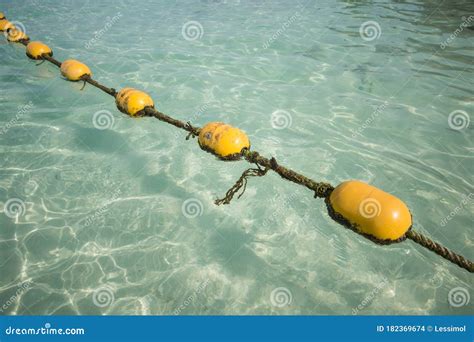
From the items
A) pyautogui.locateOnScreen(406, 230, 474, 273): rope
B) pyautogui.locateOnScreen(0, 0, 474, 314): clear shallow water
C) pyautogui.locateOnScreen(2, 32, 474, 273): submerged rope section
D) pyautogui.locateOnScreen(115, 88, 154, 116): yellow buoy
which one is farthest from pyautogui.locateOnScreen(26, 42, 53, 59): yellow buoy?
pyautogui.locateOnScreen(406, 230, 474, 273): rope

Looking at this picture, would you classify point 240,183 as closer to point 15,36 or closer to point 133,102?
point 133,102

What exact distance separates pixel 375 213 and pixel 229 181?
9.02 ft

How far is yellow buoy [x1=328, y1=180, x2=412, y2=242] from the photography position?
2791mm

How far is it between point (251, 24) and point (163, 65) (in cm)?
663

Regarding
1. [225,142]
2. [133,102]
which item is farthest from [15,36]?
[225,142]

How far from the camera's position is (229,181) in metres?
5.09

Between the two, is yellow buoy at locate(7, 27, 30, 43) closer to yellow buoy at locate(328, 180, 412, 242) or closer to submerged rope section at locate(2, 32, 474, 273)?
submerged rope section at locate(2, 32, 474, 273)

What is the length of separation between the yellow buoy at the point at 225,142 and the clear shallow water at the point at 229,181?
Answer: 1005 mm

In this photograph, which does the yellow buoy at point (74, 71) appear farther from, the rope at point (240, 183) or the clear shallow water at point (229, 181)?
the rope at point (240, 183)

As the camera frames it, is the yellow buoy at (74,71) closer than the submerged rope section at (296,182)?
No

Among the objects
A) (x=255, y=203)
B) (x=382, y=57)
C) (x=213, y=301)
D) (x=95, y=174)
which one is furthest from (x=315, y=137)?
(x=382, y=57)

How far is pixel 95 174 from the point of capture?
16.6 feet

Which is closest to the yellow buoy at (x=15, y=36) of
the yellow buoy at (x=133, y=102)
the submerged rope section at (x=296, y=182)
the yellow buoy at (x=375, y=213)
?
the yellow buoy at (x=133, y=102)

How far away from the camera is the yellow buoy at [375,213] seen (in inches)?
110
